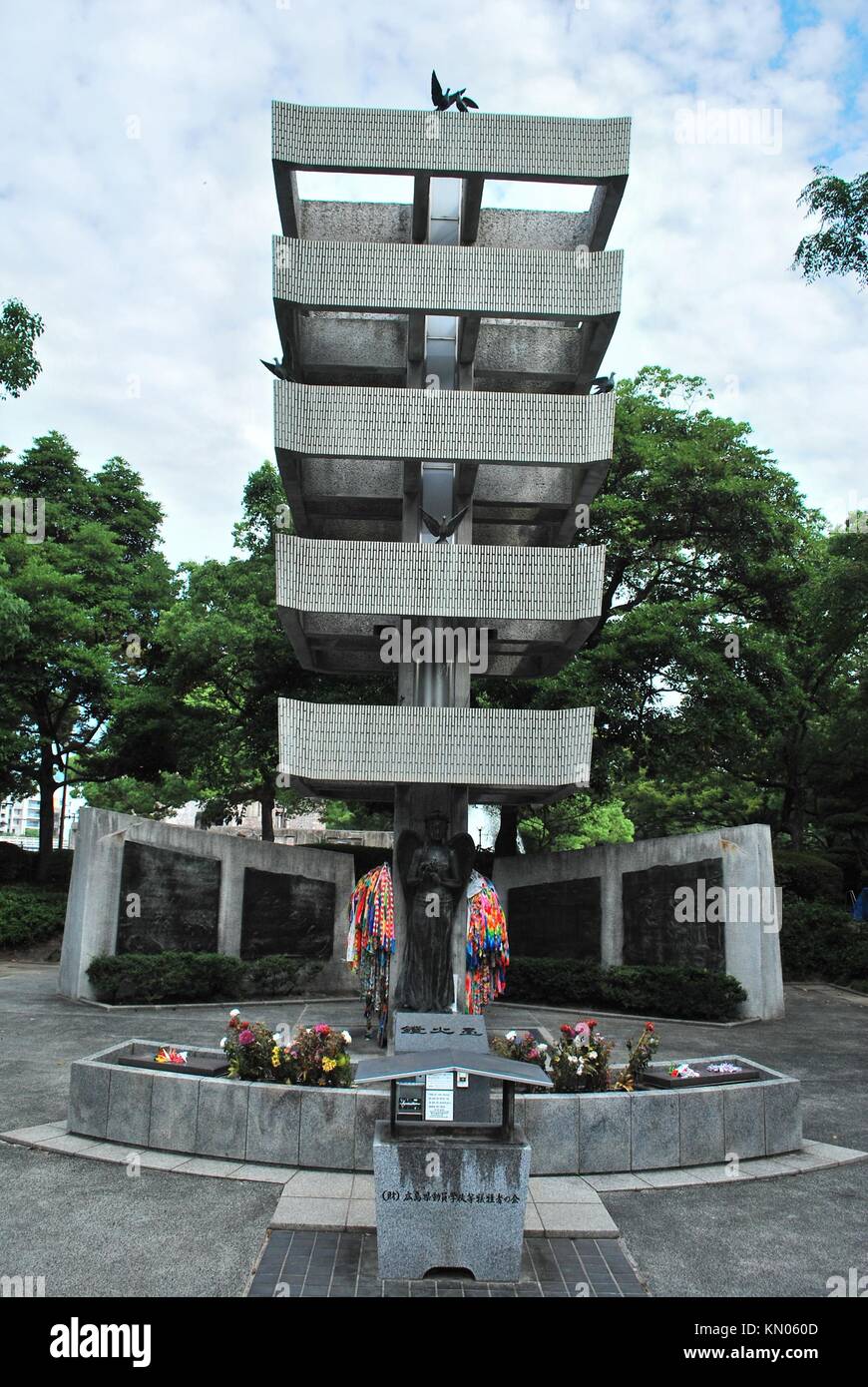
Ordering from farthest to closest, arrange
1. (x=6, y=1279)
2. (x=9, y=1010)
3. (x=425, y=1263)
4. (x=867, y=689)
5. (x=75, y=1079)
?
(x=867, y=689)
(x=9, y=1010)
(x=75, y=1079)
(x=425, y=1263)
(x=6, y=1279)

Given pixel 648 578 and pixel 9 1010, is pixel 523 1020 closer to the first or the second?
pixel 9 1010

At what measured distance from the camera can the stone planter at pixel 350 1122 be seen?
412 inches

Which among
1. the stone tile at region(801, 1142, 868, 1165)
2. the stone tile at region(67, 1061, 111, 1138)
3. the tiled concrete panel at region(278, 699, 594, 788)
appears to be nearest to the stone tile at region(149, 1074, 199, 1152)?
the stone tile at region(67, 1061, 111, 1138)

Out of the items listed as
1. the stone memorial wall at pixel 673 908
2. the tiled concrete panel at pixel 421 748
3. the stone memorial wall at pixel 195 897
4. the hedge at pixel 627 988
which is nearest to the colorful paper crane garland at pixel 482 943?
the tiled concrete panel at pixel 421 748

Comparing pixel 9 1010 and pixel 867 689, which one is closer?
pixel 9 1010

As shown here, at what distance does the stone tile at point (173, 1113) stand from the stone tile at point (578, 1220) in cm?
369

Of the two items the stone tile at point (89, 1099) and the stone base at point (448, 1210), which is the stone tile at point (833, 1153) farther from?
the stone tile at point (89, 1099)

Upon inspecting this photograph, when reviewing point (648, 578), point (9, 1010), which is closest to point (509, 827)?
point (648, 578)

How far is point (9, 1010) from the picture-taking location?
782 inches

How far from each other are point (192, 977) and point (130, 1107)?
1081cm

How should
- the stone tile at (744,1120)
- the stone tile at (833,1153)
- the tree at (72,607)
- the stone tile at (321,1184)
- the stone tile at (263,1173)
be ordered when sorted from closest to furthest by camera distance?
the stone tile at (321,1184) → the stone tile at (263,1173) → the stone tile at (744,1120) → the stone tile at (833,1153) → the tree at (72,607)

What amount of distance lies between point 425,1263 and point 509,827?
23.8 metres

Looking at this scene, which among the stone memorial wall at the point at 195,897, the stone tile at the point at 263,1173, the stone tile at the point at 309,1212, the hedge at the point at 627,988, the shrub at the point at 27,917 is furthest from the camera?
the shrub at the point at 27,917

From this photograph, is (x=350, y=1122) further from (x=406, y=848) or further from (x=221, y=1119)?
(x=406, y=848)
